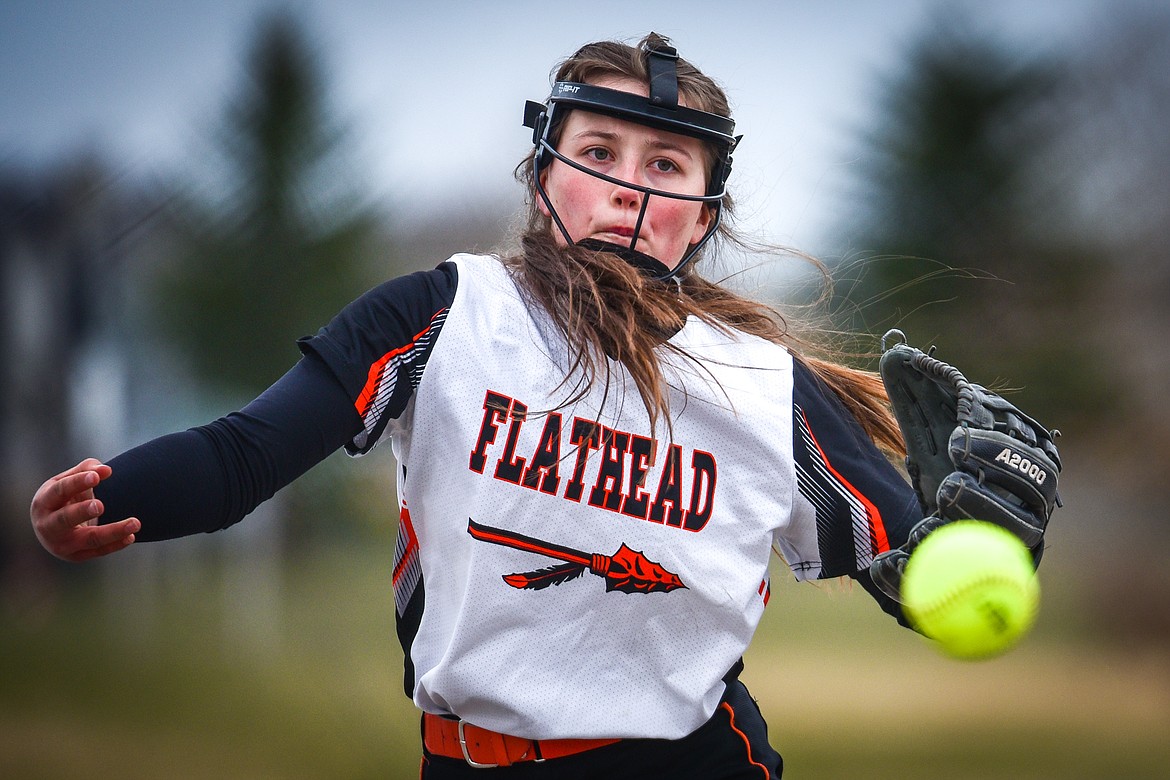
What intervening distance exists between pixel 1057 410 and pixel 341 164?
8.83 metres

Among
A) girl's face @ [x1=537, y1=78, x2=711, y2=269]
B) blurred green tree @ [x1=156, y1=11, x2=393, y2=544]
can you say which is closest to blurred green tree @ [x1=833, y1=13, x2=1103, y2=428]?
blurred green tree @ [x1=156, y1=11, x2=393, y2=544]

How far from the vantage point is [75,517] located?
142 cm

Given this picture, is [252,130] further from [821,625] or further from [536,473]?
[536,473]

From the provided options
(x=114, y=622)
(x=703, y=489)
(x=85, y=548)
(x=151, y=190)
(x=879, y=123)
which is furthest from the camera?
(x=879, y=123)

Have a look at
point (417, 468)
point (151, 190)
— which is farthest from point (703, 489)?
point (151, 190)

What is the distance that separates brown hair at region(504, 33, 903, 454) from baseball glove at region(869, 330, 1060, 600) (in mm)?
219

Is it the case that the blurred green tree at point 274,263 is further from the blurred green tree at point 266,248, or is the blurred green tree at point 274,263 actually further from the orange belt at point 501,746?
the orange belt at point 501,746

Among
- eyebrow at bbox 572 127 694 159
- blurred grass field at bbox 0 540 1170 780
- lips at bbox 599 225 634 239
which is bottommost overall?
Result: blurred grass field at bbox 0 540 1170 780

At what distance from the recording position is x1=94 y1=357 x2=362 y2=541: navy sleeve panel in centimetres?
149

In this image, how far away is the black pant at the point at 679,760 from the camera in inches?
69.9

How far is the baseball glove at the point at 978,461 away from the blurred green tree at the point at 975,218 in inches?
380

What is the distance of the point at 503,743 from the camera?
1.76 m

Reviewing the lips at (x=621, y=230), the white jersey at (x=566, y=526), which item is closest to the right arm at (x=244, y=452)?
the white jersey at (x=566, y=526)

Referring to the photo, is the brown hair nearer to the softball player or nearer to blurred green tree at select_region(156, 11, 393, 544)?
the softball player
